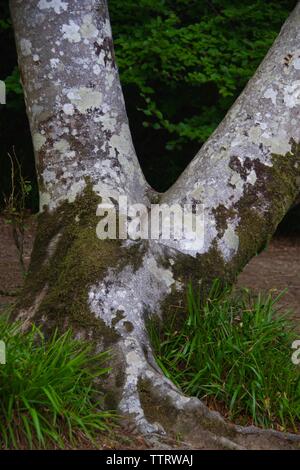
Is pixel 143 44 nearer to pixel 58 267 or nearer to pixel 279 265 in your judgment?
pixel 279 265

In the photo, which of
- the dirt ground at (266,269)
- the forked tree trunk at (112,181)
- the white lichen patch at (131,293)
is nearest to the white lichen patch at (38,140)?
the forked tree trunk at (112,181)

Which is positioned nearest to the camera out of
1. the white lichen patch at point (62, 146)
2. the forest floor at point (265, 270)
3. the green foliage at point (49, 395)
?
the green foliage at point (49, 395)

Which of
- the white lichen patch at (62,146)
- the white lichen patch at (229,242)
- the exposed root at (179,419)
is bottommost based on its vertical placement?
the exposed root at (179,419)

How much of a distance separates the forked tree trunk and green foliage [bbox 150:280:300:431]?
155mm

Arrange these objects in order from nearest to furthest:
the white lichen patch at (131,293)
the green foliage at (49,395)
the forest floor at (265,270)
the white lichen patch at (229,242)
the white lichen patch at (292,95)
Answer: the green foliage at (49,395) < the white lichen patch at (131,293) < the white lichen patch at (229,242) < the white lichen patch at (292,95) < the forest floor at (265,270)

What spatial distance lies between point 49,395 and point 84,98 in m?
1.75

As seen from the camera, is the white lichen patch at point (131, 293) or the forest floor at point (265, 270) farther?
the forest floor at point (265, 270)

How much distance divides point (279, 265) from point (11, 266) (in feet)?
10.3

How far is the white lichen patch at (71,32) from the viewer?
13.5 feet

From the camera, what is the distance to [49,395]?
312 cm

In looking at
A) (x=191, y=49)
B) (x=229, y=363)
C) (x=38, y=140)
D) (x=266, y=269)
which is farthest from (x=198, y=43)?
(x=229, y=363)

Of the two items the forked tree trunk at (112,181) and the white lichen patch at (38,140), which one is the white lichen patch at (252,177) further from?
the white lichen patch at (38,140)

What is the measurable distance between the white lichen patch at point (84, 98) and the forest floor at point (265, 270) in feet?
5.73

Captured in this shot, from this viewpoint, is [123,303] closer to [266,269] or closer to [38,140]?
[38,140]
